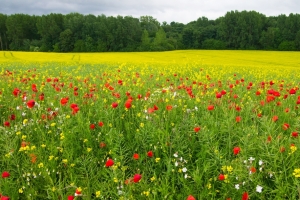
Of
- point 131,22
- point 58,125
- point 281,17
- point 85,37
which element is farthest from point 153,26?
point 58,125

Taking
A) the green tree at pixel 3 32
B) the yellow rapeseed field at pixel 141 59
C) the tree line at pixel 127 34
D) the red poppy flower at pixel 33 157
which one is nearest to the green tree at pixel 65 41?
the tree line at pixel 127 34

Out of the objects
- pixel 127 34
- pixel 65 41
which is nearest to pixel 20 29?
pixel 65 41

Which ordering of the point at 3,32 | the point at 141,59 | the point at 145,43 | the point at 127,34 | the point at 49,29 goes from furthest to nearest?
the point at 3,32 < the point at 127,34 < the point at 49,29 < the point at 145,43 < the point at 141,59

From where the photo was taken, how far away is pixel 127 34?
202 ft

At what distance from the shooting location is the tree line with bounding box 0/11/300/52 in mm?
57719

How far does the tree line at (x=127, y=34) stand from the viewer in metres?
57.7

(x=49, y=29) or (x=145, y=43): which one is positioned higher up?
(x=49, y=29)

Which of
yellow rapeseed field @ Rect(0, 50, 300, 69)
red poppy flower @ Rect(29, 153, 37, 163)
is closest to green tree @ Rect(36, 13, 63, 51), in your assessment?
yellow rapeseed field @ Rect(0, 50, 300, 69)

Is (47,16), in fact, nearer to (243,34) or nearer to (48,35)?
(48,35)

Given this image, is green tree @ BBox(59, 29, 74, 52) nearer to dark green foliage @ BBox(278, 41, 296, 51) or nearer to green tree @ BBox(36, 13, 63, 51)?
green tree @ BBox(36, 13, 63, 51)

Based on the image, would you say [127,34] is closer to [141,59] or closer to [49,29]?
[49,29]

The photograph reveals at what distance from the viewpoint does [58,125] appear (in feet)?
11.3

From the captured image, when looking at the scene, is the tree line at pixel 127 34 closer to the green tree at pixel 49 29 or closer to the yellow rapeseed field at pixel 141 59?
the green tree at pixel 49 29

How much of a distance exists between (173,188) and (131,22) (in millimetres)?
63325
